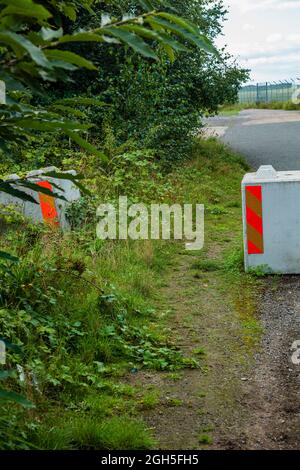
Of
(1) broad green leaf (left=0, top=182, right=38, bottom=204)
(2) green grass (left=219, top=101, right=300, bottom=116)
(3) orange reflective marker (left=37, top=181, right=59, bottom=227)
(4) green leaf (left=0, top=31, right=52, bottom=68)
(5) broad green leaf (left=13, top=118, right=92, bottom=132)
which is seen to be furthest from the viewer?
(2) green grass (left=219, top=101, right=300, bottom=116)

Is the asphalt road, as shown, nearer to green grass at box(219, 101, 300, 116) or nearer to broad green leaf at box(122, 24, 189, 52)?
green grass at box(219, 101, 300, 116)

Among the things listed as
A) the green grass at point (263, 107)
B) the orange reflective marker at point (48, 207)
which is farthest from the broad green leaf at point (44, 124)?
the green grass at point (263, 107)

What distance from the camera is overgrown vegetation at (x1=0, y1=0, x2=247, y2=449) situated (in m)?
2.42

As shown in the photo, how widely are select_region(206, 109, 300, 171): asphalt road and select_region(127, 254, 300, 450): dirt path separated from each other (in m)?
10.1

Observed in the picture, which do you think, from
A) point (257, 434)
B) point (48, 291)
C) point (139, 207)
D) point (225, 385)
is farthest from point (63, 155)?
point (257, 434)

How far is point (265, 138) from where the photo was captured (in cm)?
2453

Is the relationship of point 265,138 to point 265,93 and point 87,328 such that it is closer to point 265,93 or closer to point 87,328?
point 87,328

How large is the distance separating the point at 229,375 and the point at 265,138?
19826 mm

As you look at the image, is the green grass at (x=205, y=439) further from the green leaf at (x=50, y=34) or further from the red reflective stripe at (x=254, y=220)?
the red reflective stripe at (x=254, y=220)

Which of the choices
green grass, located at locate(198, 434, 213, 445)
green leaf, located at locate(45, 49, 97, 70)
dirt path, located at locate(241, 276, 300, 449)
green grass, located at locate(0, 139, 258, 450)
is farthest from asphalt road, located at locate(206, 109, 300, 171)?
green leaf, located at locate(45, 49, 97, 70)

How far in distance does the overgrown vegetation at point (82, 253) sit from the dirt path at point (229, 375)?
20 cm

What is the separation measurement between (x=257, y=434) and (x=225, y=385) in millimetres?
864

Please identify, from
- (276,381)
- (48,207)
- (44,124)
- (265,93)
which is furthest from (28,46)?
(265,93)

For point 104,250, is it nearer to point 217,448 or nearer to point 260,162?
point 217,448
